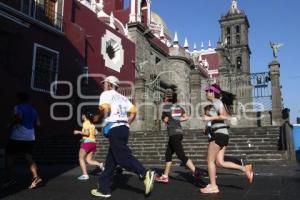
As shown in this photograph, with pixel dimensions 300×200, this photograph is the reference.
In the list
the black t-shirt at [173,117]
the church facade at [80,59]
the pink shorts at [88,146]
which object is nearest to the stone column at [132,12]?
the church facade at [80,59]

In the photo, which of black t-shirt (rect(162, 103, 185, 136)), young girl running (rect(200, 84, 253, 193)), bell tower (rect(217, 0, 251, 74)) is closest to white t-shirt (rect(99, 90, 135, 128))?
young girl running (rect(200, 84, 253, 193))

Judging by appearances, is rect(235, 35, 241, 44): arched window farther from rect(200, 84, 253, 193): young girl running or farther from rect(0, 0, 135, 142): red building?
rect(200, 84, 253, 193): young girl running

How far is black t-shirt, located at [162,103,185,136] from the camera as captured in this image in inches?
274

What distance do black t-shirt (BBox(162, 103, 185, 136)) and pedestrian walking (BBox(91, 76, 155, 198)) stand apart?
1768 millimetres

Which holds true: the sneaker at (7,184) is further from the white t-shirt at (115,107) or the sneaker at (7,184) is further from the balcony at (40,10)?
the balcony at (40,10)

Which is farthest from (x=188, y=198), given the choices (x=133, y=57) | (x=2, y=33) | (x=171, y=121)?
(x=133, y=57)

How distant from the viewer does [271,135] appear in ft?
42.9

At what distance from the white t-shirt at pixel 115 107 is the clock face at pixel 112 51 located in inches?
721

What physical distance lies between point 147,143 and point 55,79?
6905 mm

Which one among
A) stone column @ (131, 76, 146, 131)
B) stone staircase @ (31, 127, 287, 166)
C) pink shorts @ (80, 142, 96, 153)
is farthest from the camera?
stone column @ (131, 76, 146, 131)

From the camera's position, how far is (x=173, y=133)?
6.95 meters

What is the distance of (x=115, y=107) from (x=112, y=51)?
2017cm

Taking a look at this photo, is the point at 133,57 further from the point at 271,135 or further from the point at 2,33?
the point at 271,135

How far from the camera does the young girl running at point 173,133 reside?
6.79 m
